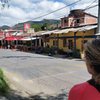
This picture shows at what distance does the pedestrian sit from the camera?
159cm

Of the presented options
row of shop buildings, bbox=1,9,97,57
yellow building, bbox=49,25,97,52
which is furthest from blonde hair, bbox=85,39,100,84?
yellow building, bbox=49,25,97,52

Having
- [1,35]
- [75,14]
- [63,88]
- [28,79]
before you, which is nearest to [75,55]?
[28,79]

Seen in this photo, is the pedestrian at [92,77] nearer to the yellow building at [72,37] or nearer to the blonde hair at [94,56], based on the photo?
the blonde hair at [94,56]

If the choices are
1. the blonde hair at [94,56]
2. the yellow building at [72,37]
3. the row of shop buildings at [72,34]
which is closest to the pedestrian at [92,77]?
the blonde hair at [94,56]

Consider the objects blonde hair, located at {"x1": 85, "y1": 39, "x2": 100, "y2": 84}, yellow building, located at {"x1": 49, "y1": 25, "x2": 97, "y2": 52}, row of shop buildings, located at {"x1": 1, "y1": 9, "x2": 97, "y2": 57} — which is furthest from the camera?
row of shop buildings, located at {"x1": 1, "y1": 9, "x2": 97, "y2": 57}

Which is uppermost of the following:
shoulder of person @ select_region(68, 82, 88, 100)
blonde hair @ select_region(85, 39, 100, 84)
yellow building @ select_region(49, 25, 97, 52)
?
blonde hair @ select_region(85, 39, 100, 84)

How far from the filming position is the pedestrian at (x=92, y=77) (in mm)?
1586

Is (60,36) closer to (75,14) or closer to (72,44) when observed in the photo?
(72,44)

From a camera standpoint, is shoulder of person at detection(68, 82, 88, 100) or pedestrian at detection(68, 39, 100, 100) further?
shoulder of person at detection(68, 82, 88, 100)

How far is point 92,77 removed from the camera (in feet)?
5.48

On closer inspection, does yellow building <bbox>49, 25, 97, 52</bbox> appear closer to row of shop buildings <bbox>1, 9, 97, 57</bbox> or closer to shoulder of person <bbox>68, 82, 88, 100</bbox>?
row of shop buildings <bbox>1, 9, 97, 57</bbox>

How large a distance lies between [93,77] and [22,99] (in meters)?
7.22

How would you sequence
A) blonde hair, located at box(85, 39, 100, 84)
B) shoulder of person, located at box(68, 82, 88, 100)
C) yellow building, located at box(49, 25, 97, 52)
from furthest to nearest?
yellow building, located at box(49, 25, 97, 52) → shoulder of person, located at box(68, 82, 88, 100) → blonde hair, located at box(85, 39, 100, 84)

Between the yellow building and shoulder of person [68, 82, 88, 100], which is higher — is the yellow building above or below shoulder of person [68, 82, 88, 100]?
below
